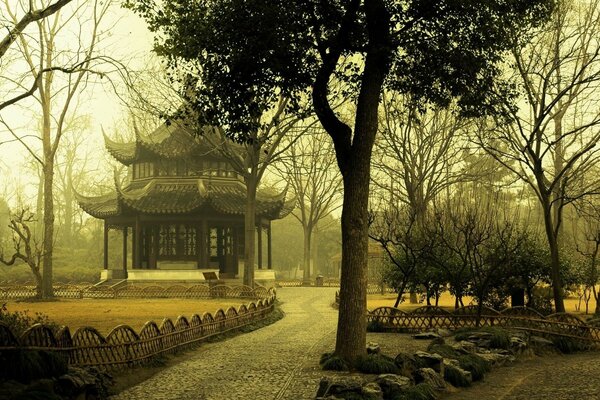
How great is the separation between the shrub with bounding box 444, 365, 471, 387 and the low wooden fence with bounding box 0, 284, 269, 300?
18.4 meters

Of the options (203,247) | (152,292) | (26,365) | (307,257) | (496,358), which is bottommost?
(496,358)

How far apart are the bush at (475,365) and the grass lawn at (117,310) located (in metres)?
9.32

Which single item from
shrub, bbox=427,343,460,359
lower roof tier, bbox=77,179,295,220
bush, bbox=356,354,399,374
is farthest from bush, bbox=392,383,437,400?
lower roof tier, bbox=77,179,295,220

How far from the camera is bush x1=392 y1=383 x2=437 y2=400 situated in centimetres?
995

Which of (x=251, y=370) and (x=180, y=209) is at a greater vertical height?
(x=180, y=209)

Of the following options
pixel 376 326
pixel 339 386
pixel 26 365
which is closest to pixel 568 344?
pixel 376 326

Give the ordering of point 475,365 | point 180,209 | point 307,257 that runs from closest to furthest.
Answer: point 475,365, point 180,209, point 307,257

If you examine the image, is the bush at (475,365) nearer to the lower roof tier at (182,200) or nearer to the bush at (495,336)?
the bush at (495,336)

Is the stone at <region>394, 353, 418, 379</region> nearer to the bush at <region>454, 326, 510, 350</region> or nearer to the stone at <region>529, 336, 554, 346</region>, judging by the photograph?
the bush at <region>454, 326, 510, 350</region>

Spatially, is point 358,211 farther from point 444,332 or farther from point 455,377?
point 444,332

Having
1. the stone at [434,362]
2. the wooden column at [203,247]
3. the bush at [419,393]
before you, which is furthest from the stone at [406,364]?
the wooden column at [203,247]

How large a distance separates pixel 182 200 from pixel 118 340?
86.1ft

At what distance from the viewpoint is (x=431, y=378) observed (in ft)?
37.4

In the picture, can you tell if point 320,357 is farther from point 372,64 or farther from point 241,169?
point 241,169
